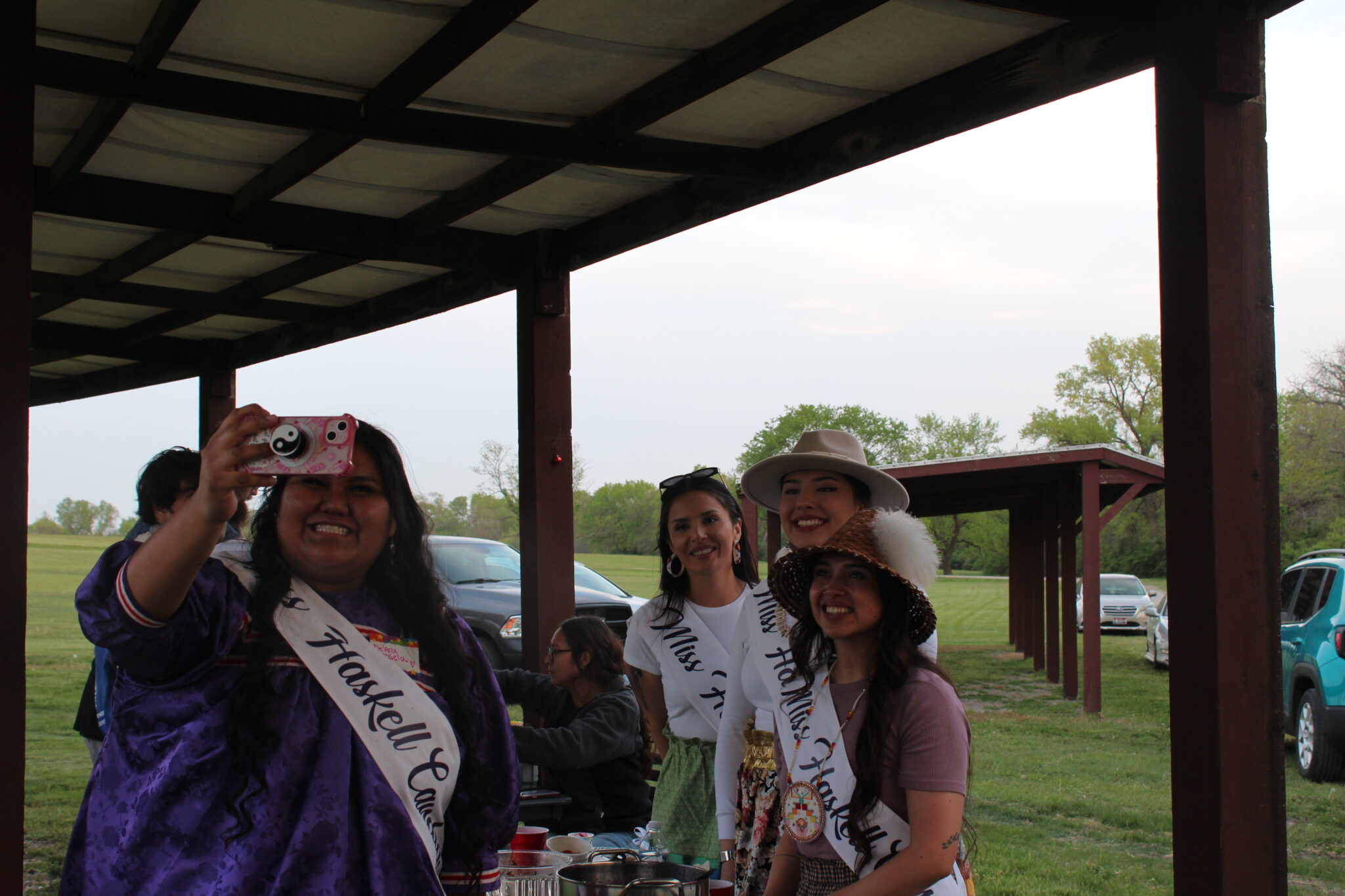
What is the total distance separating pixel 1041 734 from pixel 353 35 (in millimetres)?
9919

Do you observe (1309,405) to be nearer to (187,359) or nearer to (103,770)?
(187,359)

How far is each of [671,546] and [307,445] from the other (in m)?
1.98

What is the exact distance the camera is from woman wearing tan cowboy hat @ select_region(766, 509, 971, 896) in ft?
6.87

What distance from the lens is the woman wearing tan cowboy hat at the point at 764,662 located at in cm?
290

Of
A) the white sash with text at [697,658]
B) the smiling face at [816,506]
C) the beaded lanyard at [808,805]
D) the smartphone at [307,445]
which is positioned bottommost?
the beaded lanyard at [808,805]

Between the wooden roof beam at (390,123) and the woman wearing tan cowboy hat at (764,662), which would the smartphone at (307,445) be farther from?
the wooden roof beam at (390,123)

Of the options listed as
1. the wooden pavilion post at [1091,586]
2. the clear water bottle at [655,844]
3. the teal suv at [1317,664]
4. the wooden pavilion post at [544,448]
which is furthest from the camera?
the wooden pavilion post at [1091,586]

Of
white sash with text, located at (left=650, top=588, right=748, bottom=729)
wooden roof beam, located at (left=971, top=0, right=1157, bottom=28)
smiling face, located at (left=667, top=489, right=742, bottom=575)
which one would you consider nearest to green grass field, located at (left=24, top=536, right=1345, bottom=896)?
white sash with text, located at (left=650, top=588, right=748, bottom=729)

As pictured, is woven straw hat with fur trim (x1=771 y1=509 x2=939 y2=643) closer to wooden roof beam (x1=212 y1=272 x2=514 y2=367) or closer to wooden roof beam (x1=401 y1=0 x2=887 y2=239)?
wooden roof beam (x1=401 y1=0 x2=887 y2=239)

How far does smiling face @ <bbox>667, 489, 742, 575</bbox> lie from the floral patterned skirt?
22.1 inches

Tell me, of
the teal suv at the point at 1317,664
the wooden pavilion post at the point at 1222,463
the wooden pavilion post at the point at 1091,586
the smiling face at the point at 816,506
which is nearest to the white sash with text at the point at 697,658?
the smiling face at the point at 816,506

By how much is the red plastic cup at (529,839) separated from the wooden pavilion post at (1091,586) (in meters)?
10.7

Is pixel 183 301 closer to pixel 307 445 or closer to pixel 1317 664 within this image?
pixel 307 445

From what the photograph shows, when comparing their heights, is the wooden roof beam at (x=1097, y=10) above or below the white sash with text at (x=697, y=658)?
above
